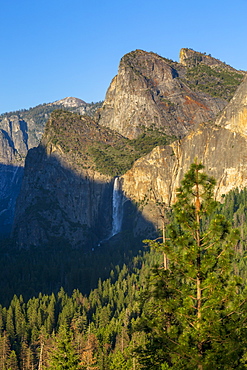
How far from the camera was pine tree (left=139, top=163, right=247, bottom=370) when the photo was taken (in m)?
36.2

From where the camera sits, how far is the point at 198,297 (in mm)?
37875

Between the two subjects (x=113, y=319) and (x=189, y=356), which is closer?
(x=189, y=356)

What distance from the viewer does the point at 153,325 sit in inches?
1615

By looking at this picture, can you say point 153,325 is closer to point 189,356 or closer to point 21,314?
point 189,356

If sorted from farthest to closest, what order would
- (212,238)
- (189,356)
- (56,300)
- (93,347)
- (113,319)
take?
(56,300), (113,319), (93,347), (212,238), (189,356)

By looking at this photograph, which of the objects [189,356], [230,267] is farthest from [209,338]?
[230,267]

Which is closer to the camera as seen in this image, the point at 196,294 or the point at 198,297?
the point at 198,297

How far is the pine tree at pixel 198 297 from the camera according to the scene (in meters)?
36.2

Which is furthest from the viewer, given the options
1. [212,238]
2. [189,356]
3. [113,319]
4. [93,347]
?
[113,319]

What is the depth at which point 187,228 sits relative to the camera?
38844 mm

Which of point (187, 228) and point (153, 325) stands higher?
point (187, 228)

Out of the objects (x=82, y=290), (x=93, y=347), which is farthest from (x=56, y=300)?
(x=93, y=347)

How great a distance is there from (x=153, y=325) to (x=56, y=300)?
5028 inches

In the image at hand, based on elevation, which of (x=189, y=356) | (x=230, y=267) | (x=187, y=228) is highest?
(x=187, y=228)
